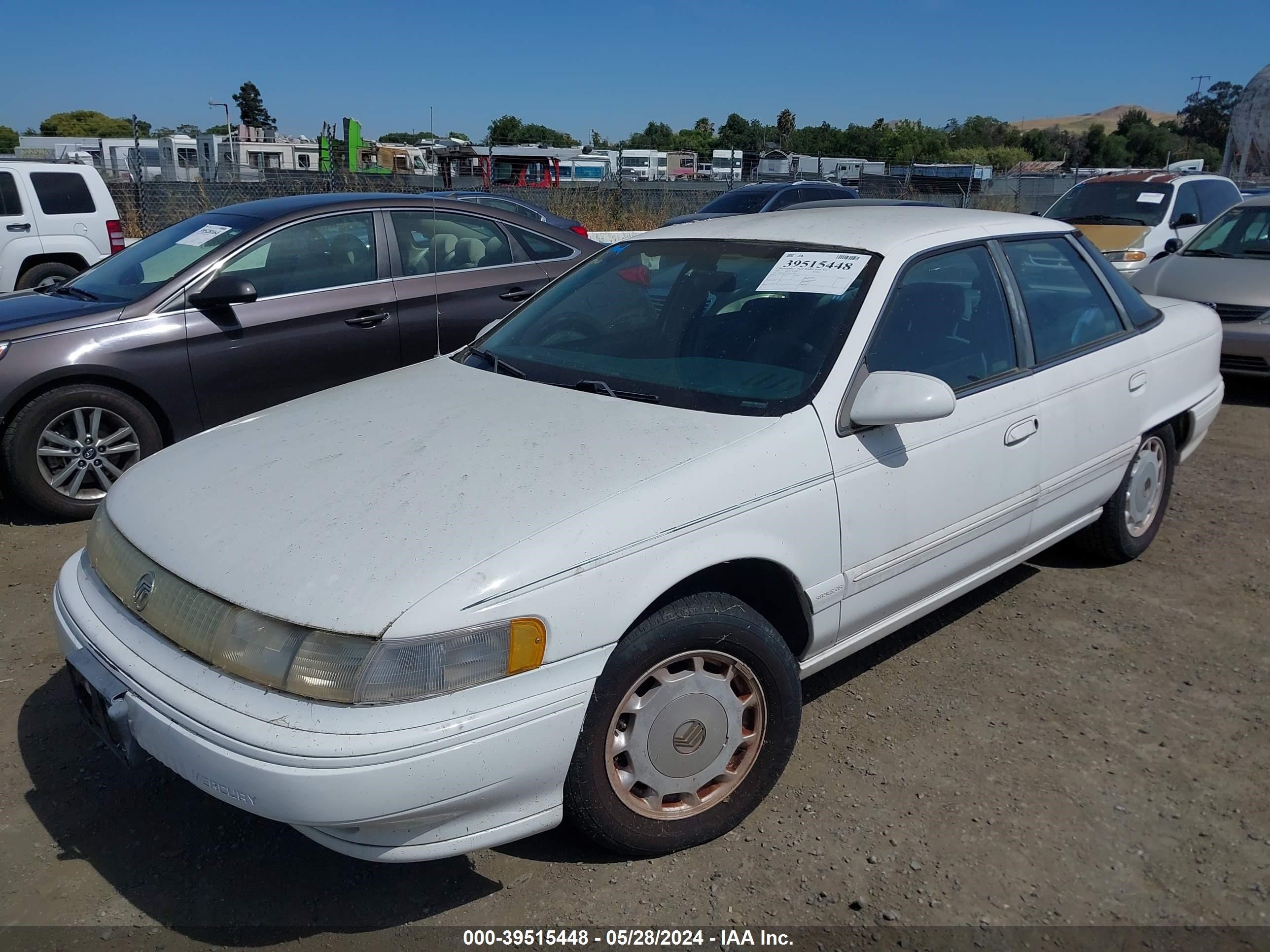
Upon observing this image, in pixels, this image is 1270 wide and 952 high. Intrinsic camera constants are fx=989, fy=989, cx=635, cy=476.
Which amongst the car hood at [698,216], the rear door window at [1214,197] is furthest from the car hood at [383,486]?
the rear door window at [1214,197]

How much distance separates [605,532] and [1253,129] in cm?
7260

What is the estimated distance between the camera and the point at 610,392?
303 cm

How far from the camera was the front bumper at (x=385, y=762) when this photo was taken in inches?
80.7

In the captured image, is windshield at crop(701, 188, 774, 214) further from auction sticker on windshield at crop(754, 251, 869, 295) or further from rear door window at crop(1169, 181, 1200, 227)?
auction sticker on windshield at crop(754, 251, 869, 295)

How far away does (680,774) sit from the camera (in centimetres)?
257

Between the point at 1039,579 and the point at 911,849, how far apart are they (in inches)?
84.8

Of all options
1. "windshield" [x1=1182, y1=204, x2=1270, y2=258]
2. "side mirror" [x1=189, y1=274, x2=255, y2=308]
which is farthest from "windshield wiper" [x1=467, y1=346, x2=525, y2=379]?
"windshield" [x1=1182, y1=204, x2=1270, y2=258]

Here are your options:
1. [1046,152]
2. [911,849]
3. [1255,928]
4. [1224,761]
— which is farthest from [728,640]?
[1046,152]

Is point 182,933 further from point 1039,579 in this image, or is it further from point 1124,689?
point 1039,579

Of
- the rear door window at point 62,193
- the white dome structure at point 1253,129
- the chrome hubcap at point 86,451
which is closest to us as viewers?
the chrome hubcap at point 86,451

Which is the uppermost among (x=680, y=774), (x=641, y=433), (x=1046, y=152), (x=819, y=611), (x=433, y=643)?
(x=1046, y=152)

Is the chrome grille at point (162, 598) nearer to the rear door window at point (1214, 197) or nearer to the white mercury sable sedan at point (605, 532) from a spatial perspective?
the white mercury sable sedan at point (605, 532)

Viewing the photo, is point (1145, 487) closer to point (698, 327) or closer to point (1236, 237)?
point (698, 327)

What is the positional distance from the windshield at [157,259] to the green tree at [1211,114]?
94.5 m
